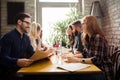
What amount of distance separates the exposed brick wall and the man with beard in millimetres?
1991

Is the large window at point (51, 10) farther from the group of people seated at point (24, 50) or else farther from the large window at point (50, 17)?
the group of people seated at point (24, 50)

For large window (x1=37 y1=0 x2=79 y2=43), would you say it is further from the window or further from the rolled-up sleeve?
the rolled-up sleeve

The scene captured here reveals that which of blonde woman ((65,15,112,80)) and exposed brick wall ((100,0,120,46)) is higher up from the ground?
exposed brick wall ((100,0,120,46))

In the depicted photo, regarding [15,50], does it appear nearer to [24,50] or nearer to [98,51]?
[24,50]

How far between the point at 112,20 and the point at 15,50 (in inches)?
102

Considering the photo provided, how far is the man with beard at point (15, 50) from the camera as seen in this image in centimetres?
234

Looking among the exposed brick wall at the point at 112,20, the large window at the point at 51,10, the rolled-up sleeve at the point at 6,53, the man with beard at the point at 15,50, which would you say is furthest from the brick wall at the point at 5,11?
the rolled-up sleeve at the point at 6,53

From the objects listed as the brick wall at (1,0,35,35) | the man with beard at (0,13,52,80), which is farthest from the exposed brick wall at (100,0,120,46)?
the man with beard at (0,13,52,80)

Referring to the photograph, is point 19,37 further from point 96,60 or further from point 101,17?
point 101,17

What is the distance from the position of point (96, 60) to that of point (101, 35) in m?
0.29

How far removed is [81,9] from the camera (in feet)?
19.8

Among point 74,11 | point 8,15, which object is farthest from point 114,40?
point 8,15

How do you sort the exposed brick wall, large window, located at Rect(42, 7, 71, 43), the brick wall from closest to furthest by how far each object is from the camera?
the exposed brick wall → the brick wall → large window, located at Rect(42, 7, 71, 43)

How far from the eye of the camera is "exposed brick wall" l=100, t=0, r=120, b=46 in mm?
4109
